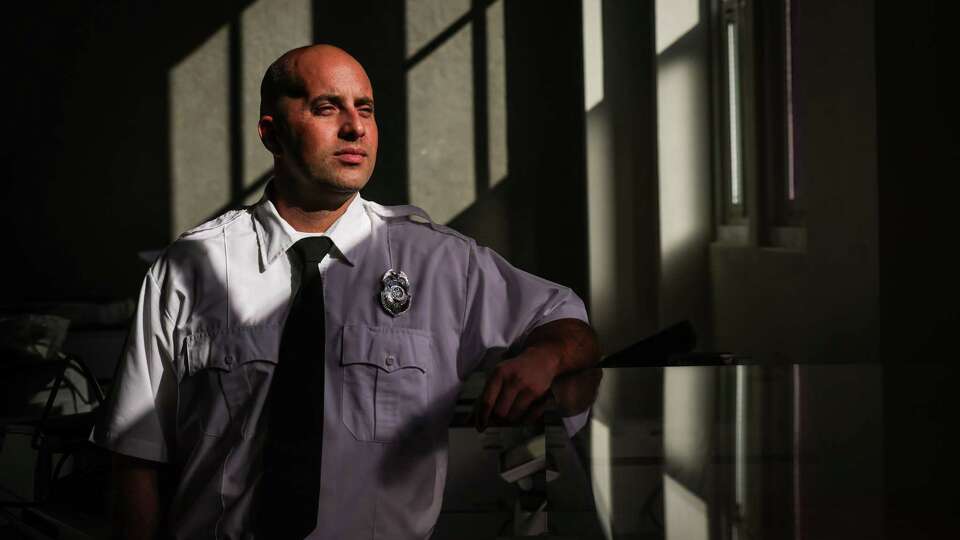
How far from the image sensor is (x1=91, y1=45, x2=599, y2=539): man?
1197 millimetres

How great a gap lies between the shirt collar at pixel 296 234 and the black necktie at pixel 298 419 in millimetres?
27

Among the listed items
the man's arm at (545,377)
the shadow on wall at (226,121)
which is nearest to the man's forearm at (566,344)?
the man's arm at (545,377)

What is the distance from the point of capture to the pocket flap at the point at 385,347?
128 centimetres

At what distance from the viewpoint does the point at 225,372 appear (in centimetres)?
124

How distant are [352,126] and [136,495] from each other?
1.70 feet

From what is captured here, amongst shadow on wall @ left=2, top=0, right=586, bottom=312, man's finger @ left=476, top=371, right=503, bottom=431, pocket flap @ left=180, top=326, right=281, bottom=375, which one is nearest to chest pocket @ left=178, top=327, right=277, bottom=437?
pocket flap @ left=180, top=326, right=281, bottom=375

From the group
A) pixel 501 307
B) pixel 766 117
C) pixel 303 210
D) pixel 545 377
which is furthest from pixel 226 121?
pixel 545 377

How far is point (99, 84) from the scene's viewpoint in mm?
5914

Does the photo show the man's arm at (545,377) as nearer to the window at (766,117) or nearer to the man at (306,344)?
the man at (306,344)

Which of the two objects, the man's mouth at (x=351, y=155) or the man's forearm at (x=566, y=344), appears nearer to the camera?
the man's forearm at (x=566, y=344)

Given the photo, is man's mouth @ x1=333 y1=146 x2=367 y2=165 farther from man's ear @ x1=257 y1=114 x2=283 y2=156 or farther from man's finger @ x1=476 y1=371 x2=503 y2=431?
man's finger @ x1=476 y1=371 x2=503 y2=431

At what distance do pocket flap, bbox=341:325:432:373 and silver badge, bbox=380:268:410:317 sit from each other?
0.09ft

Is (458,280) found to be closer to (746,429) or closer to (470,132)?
(746,429)

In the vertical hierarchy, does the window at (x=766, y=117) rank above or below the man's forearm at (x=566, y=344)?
above
